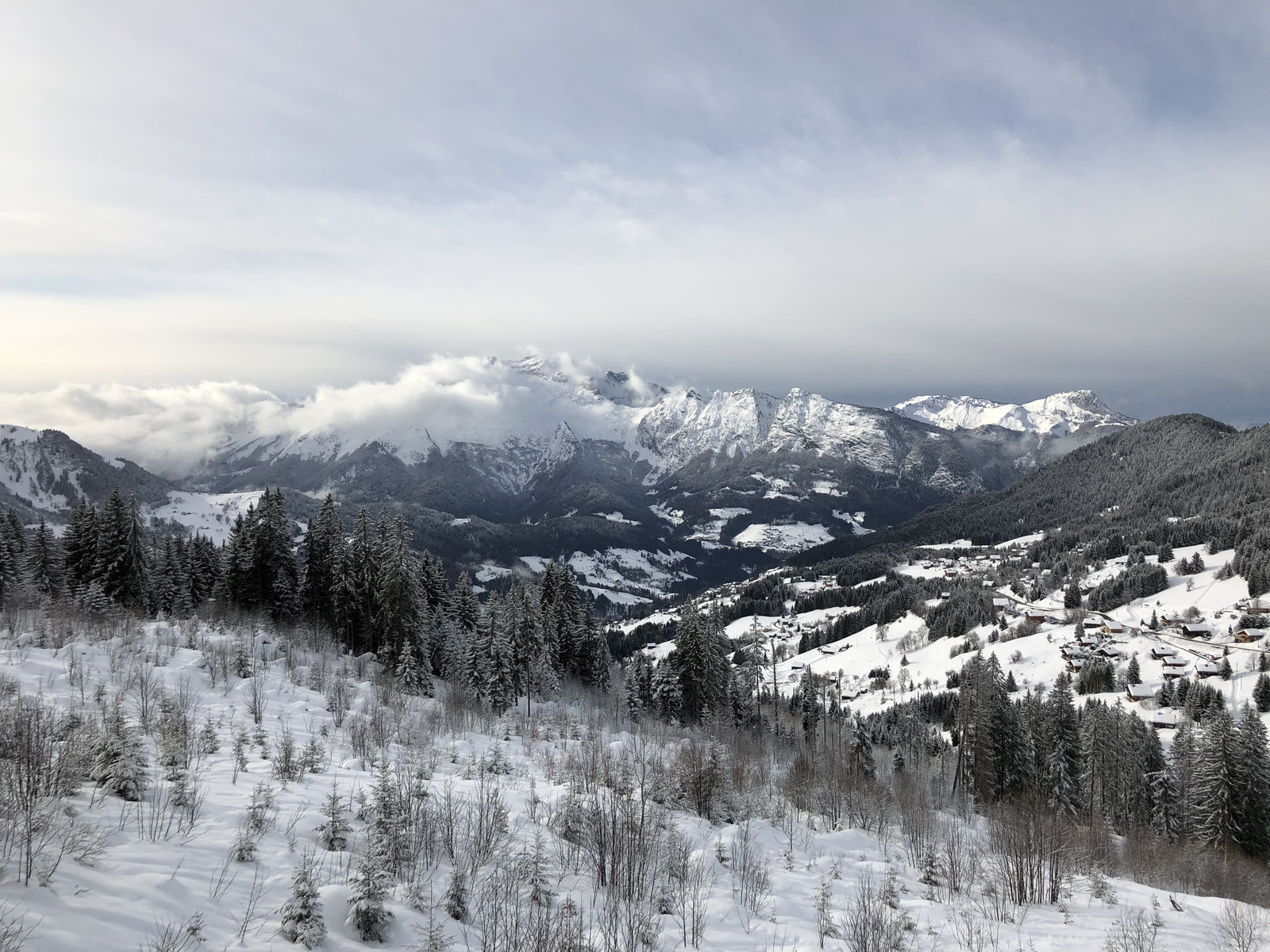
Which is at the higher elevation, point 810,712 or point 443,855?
point 443,855

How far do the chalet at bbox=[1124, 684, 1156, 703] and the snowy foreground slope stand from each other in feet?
346

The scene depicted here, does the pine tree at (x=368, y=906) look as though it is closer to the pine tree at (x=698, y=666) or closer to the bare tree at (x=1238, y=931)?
the bare tree at (x=1238, y=931)

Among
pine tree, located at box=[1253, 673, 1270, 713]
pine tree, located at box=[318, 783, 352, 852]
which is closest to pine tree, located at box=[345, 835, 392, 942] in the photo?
pine tree, located at box=[318, 783, 352, 852]

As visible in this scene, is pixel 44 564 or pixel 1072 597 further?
pixel 1072 597

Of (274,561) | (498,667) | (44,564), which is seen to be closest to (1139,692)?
(498,667)

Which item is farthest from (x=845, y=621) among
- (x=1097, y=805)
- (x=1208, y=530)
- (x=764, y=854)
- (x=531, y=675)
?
(x=764, y=854)

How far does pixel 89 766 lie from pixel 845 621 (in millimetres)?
185403

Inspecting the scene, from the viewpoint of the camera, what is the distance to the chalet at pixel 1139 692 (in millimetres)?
92688

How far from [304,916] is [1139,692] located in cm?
12548

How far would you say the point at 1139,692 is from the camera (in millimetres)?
94375

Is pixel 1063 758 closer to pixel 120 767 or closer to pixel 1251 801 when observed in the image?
pixel 1251 801

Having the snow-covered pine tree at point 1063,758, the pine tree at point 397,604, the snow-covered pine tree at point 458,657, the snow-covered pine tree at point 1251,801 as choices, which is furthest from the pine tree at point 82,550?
the snow-covered pine tree at point 1251,801

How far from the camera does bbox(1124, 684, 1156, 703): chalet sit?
9269 centimetres

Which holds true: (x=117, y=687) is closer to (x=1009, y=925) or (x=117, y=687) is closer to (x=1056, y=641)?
(x=1009, y=925)
